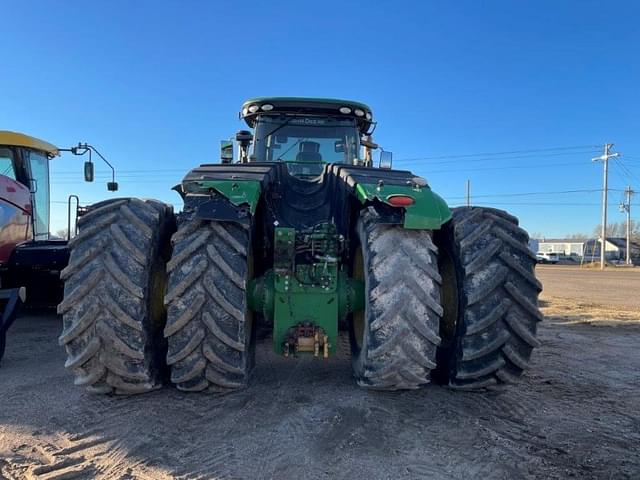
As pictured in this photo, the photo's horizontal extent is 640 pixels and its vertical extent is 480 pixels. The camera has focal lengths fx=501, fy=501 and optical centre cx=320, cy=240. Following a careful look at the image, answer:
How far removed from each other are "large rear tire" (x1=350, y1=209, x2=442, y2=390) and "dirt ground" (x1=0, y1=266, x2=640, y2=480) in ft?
1.16

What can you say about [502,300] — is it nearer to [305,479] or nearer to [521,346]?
[521,346]

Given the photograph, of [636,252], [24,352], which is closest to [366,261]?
[24,352]

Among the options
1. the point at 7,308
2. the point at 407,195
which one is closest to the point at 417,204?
the point at 407,195

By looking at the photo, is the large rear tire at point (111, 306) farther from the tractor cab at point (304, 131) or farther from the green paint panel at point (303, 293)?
the tractor cab at point (304, 131)

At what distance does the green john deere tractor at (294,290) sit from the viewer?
3492mm

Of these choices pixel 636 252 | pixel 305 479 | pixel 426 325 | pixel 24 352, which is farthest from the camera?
pixel 636 252

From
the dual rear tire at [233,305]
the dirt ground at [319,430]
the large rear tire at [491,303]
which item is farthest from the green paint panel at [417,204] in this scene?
the dirt ground at [319,430]

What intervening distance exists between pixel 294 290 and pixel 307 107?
3097mm

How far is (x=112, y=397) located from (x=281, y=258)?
172cm

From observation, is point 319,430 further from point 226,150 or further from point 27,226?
point 27,226

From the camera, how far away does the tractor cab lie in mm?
6207

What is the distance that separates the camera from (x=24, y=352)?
5734 millimetres

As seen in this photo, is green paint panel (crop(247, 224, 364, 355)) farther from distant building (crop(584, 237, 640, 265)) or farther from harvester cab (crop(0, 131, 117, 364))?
distant building (crop(584, 237, 640, 265))

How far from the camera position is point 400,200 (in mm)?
3527
